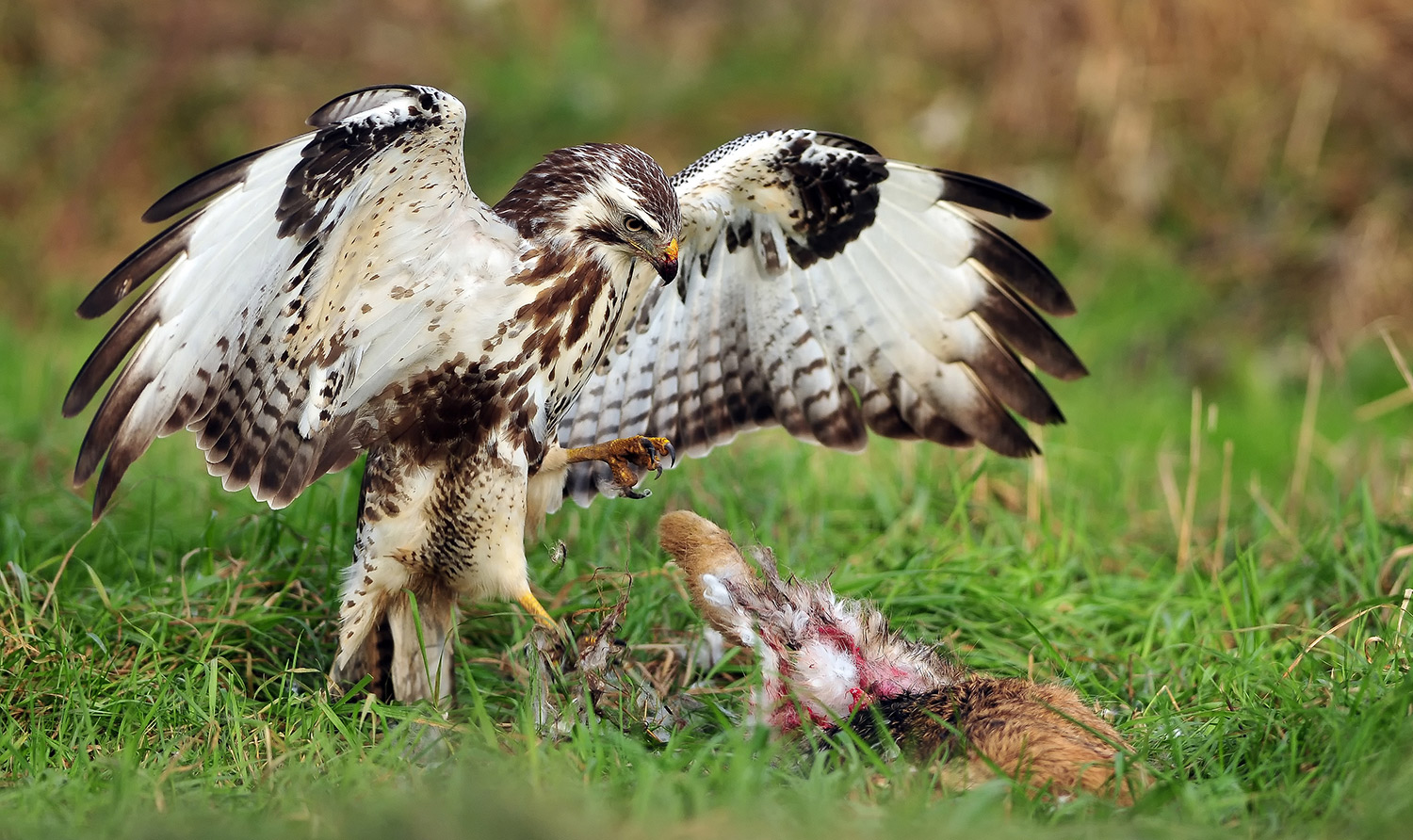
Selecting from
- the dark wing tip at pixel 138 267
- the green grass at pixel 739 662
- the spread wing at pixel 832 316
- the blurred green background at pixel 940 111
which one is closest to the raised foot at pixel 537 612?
the green grass at pixel 739 662

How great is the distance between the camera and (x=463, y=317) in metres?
3.23

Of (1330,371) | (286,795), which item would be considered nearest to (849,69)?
(1330,371)

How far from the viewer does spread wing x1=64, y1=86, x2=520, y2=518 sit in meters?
3.01

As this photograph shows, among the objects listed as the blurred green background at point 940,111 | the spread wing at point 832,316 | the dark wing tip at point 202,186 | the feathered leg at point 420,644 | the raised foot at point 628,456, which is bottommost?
the feathered leg at point 420,644

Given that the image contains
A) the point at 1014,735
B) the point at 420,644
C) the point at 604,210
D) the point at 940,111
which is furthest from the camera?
the point at 940,111

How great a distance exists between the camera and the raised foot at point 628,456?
11.7 ft

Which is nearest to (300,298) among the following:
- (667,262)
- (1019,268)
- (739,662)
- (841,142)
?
(667,262)

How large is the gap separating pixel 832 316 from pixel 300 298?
1.70m

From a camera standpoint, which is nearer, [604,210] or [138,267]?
[138,267]

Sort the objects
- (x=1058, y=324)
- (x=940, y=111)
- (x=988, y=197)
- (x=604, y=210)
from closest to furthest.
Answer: (x=604, y=210) < (x=988, y=197) < (x=1058, y=324) < (x=940, y=111)

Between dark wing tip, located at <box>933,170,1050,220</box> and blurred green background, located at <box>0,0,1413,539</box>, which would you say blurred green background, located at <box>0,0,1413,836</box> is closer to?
blurred green background, located at <box>0,0,1413,539</box>

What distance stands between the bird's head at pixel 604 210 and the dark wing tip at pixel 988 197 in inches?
35.9

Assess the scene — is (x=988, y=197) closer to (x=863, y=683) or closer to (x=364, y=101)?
Result: (x=863, y=683)

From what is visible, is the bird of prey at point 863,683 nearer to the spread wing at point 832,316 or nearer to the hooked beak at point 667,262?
the hooked beak at point 667,262
